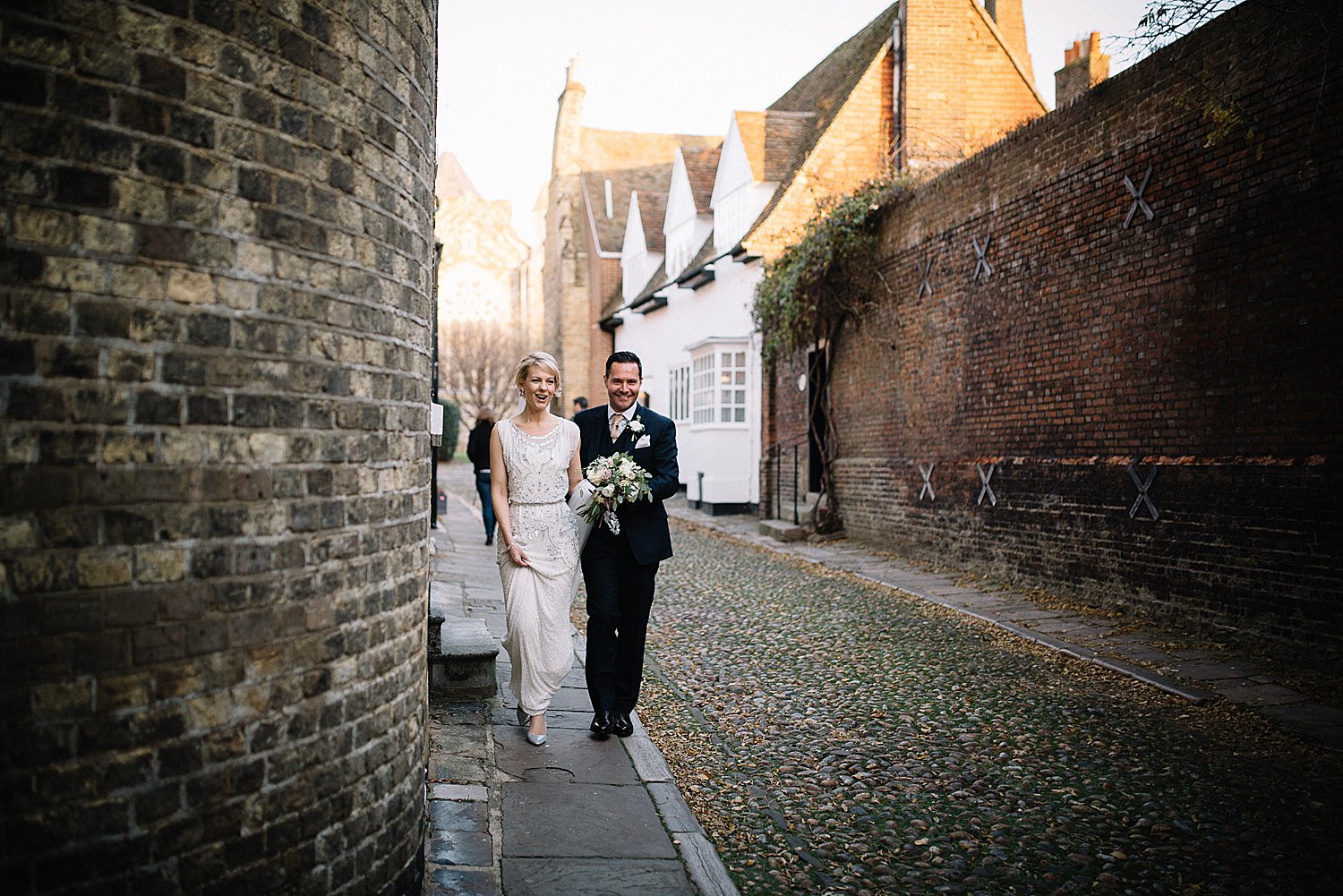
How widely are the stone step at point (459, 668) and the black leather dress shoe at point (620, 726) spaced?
77 centimetres

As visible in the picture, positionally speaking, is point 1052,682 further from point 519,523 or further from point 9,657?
point 9,657

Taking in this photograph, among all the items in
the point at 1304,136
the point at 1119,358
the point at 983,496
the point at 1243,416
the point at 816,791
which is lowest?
the point at 816,791

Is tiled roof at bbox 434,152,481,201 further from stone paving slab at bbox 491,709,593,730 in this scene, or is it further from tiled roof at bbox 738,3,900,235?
stone paving slab at bbox 491,709,593,730

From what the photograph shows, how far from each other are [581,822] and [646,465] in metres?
1.88

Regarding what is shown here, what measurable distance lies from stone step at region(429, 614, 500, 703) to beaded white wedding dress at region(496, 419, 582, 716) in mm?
475

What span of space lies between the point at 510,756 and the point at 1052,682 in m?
3.45

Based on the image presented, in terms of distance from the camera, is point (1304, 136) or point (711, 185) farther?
point (711, 185)

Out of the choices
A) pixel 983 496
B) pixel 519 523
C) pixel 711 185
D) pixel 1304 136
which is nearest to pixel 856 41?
pixel 711 185

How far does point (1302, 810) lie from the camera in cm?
373

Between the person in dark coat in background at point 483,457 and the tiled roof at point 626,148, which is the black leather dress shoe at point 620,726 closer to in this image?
the person in dark coat in background at point 483,457

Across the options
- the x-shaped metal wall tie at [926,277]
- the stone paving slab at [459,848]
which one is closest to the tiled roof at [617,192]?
the x-shaped metal wall tie at [926,277]

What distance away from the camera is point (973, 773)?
4.23m

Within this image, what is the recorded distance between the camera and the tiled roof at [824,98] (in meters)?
16.5

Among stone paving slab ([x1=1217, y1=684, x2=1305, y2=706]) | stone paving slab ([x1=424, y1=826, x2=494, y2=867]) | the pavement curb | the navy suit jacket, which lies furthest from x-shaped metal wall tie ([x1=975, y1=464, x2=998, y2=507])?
stone paving slab ([x1=424, y1=826, x2=494, y2=867])
